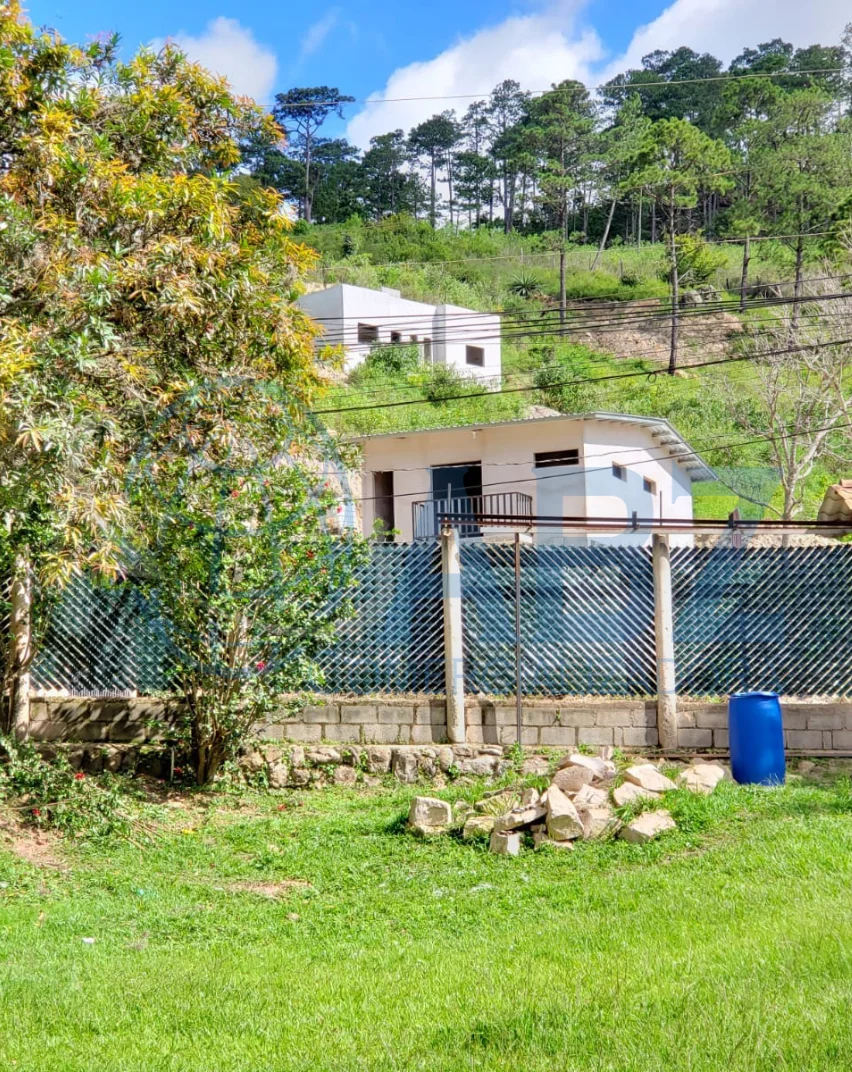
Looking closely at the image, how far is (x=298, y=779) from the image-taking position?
8.88m

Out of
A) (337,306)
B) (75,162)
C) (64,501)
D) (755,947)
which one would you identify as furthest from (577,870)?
(337,306)

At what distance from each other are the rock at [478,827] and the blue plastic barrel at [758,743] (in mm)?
2199

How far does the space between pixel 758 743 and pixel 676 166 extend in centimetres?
5730

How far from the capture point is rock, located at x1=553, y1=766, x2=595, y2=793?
7441 millimetres

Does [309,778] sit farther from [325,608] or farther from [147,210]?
[147,210]

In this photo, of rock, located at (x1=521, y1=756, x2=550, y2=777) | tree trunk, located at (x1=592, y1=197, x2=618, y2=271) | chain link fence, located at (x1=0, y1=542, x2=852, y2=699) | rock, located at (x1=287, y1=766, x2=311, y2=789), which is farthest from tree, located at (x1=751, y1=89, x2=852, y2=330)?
rock, located at (x1=287, y1=766, x2=311, y2=789)

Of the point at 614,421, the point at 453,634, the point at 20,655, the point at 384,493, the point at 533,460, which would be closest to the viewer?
the point at 20,655

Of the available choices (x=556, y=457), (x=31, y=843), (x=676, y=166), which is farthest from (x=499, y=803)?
(x=676, y=166)

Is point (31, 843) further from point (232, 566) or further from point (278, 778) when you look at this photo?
point (232, 566)

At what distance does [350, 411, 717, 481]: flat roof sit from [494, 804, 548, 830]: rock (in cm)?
1488

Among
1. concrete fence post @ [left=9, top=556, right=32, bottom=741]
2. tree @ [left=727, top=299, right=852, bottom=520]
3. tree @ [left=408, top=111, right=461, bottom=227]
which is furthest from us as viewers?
tree @ [left=408, top=111, right=461, bottom=227]

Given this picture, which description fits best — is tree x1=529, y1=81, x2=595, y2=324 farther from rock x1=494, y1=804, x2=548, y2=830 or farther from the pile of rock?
rock x1=494, y1=804, x2=548, y2=830

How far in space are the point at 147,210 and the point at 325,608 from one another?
342 centimetres

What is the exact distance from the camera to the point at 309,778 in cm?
888
